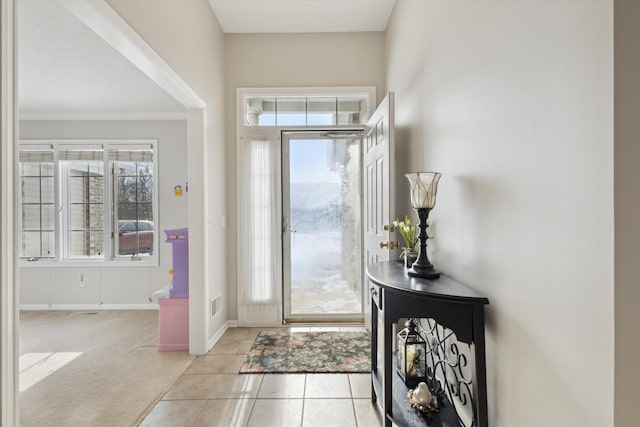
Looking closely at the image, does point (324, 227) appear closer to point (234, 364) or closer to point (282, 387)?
point (234, 364)

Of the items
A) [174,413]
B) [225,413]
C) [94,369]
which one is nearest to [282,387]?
[225,413]

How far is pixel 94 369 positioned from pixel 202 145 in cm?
203

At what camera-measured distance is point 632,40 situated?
2.78ft

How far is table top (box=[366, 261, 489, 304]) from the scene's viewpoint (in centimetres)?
148

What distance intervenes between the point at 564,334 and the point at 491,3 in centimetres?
132

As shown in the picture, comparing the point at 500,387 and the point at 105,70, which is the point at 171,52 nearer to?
the point at 105,70

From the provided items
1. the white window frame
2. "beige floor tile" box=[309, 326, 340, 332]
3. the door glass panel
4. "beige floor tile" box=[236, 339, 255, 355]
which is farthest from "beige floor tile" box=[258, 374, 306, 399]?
the white window frame

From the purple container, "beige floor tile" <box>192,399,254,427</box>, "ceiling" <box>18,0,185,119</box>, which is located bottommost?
"beige floor tile" <box>192,399,254,427</box>

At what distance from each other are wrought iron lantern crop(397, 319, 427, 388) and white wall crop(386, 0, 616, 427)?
483 millimetres

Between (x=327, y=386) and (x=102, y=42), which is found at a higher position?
(x=102, y=42)

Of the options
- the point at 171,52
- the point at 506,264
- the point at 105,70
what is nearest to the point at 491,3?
the point at 506,264

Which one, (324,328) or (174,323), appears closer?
(174,323)

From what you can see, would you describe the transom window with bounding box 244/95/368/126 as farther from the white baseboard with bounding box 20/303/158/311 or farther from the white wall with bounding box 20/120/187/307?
the white baseboard with bounding box 20/303/158/311

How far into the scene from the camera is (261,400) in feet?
7.52
